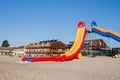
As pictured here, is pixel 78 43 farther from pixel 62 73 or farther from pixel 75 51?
pixel 62 73

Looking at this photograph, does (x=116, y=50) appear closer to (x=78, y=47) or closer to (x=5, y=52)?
(x=78, y=47)

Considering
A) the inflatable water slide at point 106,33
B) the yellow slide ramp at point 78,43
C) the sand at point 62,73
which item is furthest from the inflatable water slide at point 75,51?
the sand at point 62,73

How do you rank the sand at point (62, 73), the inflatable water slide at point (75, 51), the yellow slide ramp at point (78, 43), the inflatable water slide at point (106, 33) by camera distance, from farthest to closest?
1. the inflatable water slide at point (106, 33)
2. the yellow slide ramp at point (78, 43)
3. the inflatable water slide at point (75, 51)
4. the sand at point (62, 73)

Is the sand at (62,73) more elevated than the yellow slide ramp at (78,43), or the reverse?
the yellow slide ramp at (78,43)

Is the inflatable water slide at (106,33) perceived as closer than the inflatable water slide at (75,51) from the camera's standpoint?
No

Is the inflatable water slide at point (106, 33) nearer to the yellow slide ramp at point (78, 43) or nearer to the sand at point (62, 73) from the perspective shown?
the yellow slide ramp at point (78, 43)

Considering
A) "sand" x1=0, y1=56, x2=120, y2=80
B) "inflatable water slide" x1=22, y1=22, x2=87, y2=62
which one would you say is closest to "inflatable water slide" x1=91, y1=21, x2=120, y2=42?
"inflatable water slide" x1=22, y1=22, x2=87, y2=62

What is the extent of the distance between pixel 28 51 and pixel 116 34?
5396 cm

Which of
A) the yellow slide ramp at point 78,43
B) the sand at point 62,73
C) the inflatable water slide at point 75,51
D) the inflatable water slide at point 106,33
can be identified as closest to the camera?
the sand at point 62,73

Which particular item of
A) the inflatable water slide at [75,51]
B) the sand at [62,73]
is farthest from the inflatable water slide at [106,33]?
the sand at [62,73]

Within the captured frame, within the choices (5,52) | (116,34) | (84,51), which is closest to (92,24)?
(116,34)

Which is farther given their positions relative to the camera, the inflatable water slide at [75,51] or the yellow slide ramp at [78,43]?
the yellow slide ramp at [78,43]

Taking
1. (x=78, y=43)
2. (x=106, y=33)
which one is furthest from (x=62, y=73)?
(x=106, y=33)

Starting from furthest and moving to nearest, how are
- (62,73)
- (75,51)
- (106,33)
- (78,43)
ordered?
(106,33)
(78,43)
(75,51)
(62,73)
